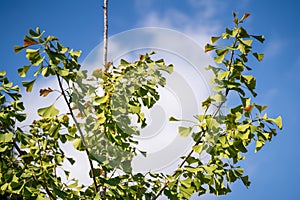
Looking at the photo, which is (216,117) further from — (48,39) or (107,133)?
(48,39)

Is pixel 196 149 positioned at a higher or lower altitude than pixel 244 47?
lower

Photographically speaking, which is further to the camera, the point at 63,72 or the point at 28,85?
the point at 28,85

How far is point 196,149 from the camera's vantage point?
99.4 inches

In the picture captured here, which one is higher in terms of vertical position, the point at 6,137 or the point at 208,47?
the point at 208,47

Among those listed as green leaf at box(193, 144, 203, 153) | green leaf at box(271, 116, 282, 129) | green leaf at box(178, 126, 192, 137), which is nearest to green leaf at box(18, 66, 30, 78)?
green leaf at box(178, 126, 192, 137)

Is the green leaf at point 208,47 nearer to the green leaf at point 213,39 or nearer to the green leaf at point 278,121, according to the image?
the green leaf at point 213,39

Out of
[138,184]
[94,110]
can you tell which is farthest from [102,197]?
[94,110]

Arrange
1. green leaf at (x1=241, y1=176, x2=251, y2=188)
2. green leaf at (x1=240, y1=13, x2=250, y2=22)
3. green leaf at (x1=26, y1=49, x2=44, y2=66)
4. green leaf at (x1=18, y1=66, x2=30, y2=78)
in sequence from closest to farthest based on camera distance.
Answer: green leaf at (x1=26, y1=49, x2=44, y2=66) < green leaf at (x1=18, y1=66, x2=30, y2=78) < green leaf at (x1=240, y1=13, x2=250, y2=22) < green leaf at (x1=241, y1=176, x2=251, y2=188)

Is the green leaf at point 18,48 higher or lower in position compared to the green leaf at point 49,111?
higher

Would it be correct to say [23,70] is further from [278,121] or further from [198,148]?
[278,121]

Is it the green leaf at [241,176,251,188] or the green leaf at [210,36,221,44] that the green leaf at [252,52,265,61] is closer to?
the green leaf at [210,36,221,44]

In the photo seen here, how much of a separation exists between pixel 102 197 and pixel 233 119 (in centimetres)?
122

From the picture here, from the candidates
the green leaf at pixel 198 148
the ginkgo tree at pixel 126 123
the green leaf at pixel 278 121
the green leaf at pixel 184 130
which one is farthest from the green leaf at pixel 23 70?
the green leaf at pixel 278 121

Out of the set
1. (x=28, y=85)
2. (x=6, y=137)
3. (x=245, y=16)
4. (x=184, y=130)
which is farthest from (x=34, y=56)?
(x=245, y=16)
